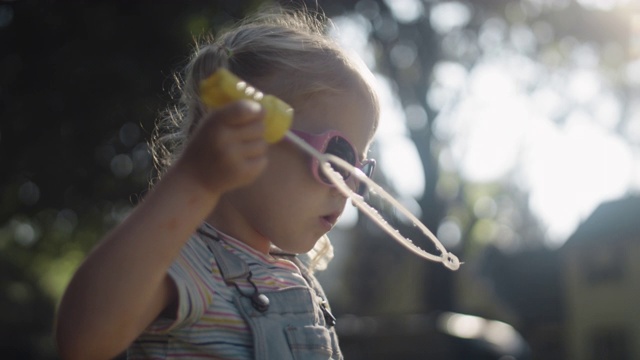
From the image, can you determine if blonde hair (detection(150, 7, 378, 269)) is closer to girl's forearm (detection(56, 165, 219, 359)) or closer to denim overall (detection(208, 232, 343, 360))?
denim overall (detection(208, 232, 343, 360))

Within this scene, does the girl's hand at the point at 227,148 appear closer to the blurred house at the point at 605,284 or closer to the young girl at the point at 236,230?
the young girl at the point at 236,230

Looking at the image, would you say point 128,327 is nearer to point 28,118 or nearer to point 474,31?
point 28,118

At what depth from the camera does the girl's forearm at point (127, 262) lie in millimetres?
1246

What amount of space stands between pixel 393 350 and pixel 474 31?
7895mm

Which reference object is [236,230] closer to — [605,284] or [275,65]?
[275,65]

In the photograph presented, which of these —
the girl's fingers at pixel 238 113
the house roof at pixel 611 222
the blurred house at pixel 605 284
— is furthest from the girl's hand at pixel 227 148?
the house roof at pixel 611 222

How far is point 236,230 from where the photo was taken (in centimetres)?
179

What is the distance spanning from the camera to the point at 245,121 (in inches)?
46.5

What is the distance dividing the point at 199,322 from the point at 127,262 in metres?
0.33

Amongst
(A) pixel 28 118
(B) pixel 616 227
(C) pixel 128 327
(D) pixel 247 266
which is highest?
(B) pixel 616 227

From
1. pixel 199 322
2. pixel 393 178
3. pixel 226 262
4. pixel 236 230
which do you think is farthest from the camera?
pixel 393 178

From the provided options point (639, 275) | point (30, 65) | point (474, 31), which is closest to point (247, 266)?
point (30, 65)

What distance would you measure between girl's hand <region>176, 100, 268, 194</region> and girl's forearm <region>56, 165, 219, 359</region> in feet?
0.10

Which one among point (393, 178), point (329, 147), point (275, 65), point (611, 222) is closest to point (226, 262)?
point (329, 147)
